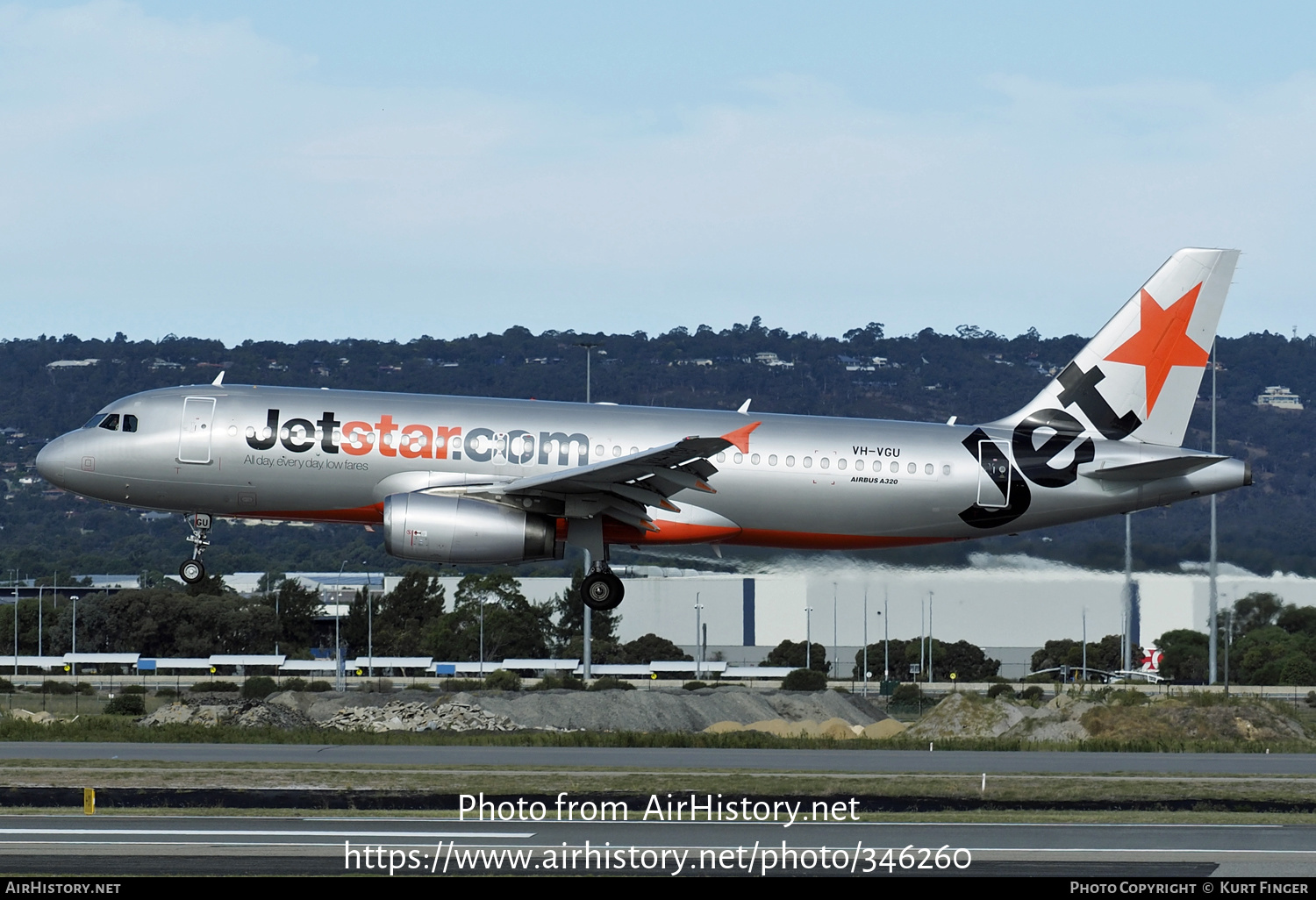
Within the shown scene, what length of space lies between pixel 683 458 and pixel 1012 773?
8654 millimetres

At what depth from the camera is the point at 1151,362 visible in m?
33.9

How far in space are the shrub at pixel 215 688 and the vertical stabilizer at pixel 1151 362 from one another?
37.0 meters

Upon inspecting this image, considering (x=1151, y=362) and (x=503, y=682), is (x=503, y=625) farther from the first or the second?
(x=1151, y=362)

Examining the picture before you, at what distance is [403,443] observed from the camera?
101ft

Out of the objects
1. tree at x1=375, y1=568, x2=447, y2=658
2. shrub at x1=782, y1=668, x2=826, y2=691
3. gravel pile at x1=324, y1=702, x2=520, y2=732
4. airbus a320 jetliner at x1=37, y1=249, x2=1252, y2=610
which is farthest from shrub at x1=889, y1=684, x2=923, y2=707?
tree at x1=375, y1=568, x2=447, y2=658

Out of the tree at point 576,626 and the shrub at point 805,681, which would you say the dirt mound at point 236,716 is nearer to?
the shrub at point 805,681

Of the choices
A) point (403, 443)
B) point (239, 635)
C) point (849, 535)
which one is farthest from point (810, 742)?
point (239, 635)

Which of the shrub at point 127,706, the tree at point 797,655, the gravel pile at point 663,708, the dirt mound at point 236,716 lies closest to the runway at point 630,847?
the dirt mound at point 236,716

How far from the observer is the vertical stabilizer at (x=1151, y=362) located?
1319 inches

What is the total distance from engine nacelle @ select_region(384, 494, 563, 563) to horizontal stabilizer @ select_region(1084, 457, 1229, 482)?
12.0 m

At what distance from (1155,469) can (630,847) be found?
1739cm

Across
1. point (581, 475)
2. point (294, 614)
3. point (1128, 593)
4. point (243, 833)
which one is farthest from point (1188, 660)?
point (243, 833)
